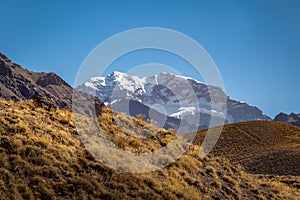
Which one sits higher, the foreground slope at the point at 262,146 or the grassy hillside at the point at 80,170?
the foreground slope at the point at 262,146

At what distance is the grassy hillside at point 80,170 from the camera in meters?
11.1

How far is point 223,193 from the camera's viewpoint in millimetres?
15977

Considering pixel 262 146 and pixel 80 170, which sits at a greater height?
pixel 262 146

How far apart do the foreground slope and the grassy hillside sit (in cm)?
2523

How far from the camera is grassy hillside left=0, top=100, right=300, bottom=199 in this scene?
11.1 metres

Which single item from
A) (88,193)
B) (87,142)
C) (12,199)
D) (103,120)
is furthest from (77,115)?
(12,199)

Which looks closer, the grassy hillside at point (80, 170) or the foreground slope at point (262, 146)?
the grassy hillside at point (80, 170)

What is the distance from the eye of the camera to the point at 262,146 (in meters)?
59.7

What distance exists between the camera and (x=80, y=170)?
1269 centimetres

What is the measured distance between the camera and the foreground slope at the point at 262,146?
44.2m

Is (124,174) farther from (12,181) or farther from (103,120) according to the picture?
(103,120)

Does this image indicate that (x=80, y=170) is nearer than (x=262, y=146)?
Yes

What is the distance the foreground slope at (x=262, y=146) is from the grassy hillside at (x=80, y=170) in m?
25.2

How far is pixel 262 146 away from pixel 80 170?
52.4m
